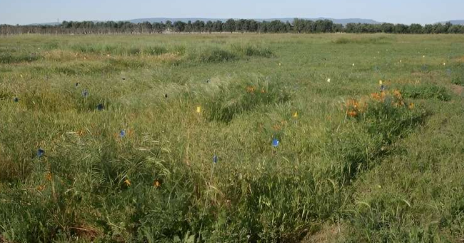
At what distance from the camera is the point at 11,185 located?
10.1 ft

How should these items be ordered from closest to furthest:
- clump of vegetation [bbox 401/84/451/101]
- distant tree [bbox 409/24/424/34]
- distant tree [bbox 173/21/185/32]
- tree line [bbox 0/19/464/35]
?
1. clump of vegetation [bbox 401/84/451/101]
2. tree line [bbox 0/19/464/35]
3. distant tree [bbox 409/24/424/34]
4. distant tree [bbox 173/21/185/32]

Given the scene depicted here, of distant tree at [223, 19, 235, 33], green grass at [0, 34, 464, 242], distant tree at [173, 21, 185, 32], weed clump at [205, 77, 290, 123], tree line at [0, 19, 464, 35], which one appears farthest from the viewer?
distant tree at [223, 19, 235, 33]

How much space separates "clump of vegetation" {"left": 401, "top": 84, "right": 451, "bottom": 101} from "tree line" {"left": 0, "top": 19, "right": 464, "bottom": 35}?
63.2 metres

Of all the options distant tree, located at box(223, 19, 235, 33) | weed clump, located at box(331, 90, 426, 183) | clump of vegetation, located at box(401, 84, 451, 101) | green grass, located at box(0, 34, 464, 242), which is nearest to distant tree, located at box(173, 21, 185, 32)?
distant tree, located at box(223, 19, 235, 33)

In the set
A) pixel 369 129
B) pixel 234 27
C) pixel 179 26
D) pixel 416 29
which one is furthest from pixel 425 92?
pixel 179 26

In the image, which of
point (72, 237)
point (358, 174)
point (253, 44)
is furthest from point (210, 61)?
point (72, 237)

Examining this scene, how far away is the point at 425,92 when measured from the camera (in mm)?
7375

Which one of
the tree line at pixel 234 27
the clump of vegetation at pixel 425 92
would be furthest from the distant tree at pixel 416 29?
the clump of vegetation at pixel 425 92

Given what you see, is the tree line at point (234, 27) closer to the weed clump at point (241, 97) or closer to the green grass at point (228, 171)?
the weed clump at point (241, 97)

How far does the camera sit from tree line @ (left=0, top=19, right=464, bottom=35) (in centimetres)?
6619

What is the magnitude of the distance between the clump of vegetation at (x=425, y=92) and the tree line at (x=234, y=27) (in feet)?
207

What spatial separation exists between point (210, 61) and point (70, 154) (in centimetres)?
1341

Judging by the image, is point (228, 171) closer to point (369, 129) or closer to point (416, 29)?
point (369, 129)

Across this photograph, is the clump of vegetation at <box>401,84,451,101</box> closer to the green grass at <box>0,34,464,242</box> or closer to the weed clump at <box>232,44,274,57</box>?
the green grass at <box>0,34,464,242</box>
